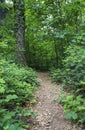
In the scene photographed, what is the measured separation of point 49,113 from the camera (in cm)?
470

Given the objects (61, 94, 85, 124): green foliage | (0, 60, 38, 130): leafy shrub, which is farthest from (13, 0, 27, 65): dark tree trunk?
(61, 94, 85, 124): green foliage

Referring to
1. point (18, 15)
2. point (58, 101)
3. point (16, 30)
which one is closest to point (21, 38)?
point (16, 30)

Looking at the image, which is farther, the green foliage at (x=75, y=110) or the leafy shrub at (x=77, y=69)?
the leafy shrub at (x=77, y=69)

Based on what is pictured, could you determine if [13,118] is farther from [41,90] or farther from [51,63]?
[51,63]

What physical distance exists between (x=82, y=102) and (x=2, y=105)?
1701mm

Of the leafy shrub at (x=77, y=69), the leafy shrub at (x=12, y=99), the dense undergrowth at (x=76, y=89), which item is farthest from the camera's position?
the leafy shrub at (x=77, y=69)

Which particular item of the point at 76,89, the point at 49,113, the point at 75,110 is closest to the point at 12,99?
the point at 49,113

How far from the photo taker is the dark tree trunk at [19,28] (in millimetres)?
8288

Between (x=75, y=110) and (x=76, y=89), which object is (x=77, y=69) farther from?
(x=75, y=110)

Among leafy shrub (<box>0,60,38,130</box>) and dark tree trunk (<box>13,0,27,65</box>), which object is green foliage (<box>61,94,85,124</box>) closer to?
leafy shrub (<box>0,60,38,130</box>)

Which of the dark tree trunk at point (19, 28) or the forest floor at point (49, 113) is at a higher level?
the dark tree trunk at point (19, 28)

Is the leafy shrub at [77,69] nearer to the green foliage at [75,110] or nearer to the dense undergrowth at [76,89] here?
the dense undergrowth at [76,89]

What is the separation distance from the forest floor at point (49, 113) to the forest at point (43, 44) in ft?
0.61

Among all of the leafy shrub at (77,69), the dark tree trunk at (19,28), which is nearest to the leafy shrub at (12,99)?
the leafy shrub at (77,69)
